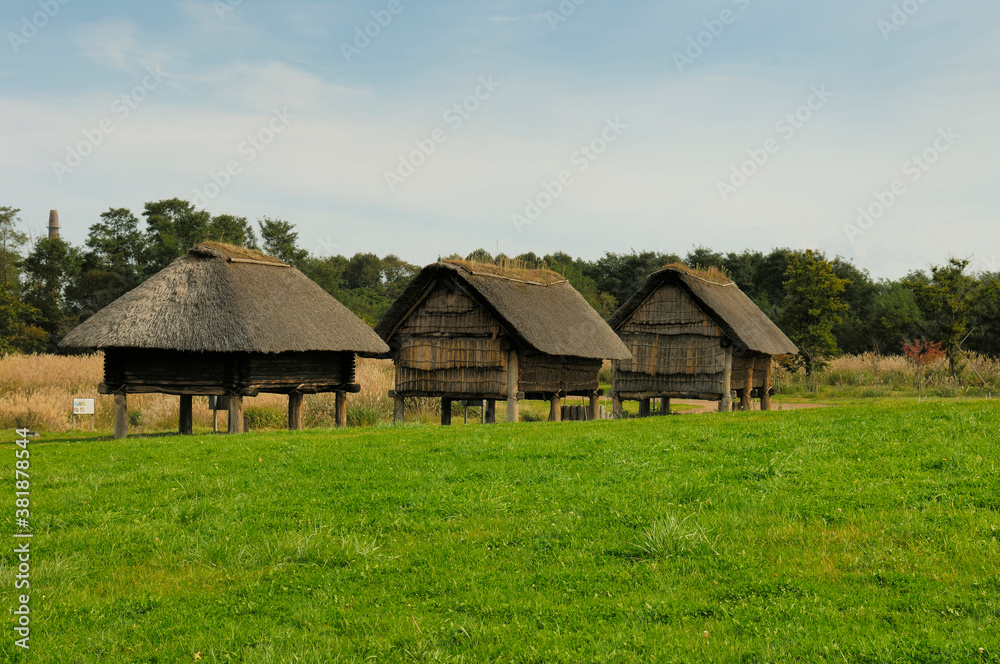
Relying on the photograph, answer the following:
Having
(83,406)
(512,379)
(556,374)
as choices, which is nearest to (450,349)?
(512,379)

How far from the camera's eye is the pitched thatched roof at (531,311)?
927 inches

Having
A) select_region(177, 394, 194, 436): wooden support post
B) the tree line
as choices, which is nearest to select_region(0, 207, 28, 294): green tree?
the tree line

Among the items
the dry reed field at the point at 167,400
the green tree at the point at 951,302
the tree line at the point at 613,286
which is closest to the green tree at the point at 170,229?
the tree line at the point at 613,286

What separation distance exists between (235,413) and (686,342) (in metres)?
15.5

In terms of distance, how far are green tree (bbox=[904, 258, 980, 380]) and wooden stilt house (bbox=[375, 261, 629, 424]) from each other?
21.7m

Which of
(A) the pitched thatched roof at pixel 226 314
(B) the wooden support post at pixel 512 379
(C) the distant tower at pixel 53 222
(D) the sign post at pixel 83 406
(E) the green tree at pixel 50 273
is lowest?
(D) the sign post at pixel 83 406

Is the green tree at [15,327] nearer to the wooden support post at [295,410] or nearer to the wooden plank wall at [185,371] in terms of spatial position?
the wooden plank wall at [185,371]

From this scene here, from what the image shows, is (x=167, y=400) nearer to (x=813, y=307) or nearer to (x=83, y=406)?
(x=83, y=406)

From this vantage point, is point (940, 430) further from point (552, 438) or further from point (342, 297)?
point (342, 297)

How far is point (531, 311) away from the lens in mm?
Result: 24812

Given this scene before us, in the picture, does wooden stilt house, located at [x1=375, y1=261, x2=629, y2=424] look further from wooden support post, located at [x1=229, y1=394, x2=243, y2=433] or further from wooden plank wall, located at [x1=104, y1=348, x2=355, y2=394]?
wooden support post, located at [x1=229, y1=394, x2=243, y2=433]

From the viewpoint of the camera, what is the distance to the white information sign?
21.8 metres

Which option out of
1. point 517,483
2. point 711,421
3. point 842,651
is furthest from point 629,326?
point 842,651

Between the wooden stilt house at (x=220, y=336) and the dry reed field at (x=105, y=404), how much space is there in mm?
5590
